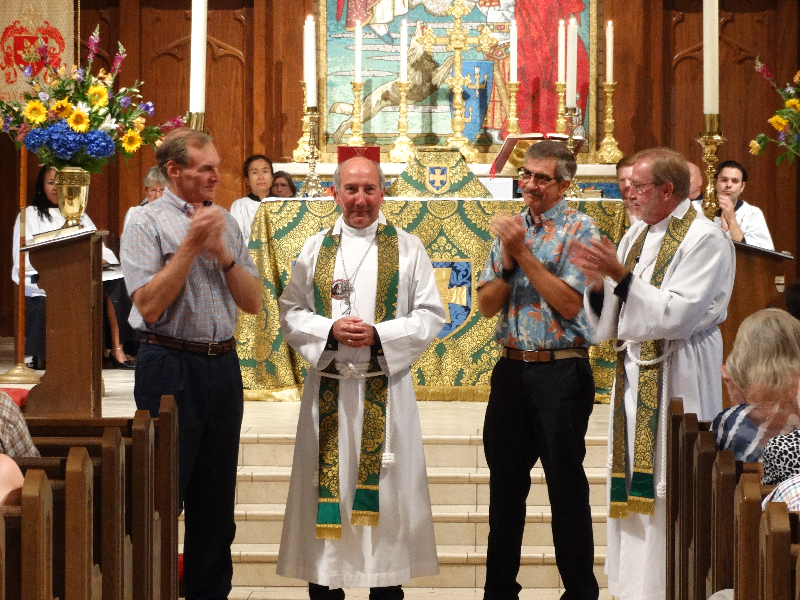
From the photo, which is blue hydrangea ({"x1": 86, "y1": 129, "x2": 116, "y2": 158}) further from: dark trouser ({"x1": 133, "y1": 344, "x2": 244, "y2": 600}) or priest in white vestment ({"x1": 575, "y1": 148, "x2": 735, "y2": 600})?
priest in white vestment ({"x1": 575, "y1": 148, "x2": 735, "y2": 600})

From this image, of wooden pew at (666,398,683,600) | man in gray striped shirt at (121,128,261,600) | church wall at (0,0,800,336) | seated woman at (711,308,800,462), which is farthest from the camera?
church wall at (0,0,800,336)

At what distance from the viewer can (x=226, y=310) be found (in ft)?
12.2

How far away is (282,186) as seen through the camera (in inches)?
304

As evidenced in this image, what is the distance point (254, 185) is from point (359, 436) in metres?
4.35

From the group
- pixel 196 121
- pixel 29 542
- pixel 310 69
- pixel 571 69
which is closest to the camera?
pixel 29 542

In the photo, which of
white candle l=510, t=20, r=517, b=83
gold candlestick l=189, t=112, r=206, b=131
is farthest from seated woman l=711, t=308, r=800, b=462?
white candle l=510, t=20, r=517, b=83

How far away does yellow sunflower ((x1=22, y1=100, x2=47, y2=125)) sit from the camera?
531cm

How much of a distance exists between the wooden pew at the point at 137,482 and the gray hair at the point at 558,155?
5.35 feet

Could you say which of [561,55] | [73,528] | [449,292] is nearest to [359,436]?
[73,528]

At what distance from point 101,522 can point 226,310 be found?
124 cm

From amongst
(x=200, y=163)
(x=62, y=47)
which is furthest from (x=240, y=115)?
(x=200, y=163)

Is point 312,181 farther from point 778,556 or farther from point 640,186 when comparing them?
point 778,556

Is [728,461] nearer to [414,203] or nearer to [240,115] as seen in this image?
[414,203]

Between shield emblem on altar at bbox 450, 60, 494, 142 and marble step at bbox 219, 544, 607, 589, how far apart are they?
15.8 feet
